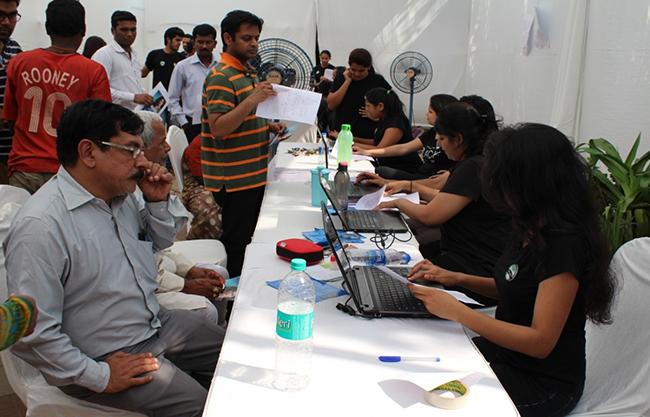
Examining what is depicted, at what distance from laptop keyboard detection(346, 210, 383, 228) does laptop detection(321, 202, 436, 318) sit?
0.51 meters

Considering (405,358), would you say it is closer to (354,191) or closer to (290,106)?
(354,191)

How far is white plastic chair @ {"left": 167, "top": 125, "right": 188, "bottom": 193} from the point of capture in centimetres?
339

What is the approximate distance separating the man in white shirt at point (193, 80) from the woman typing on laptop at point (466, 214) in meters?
3.21

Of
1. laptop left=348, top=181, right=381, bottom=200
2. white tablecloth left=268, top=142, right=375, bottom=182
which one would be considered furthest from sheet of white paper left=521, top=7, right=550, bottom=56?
laptop left=348, top=181, right=381, bottom=200

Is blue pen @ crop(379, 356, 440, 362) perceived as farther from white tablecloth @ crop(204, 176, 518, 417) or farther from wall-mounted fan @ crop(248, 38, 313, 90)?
wall-mounted fan @ crop(248, 38, 313, 90)

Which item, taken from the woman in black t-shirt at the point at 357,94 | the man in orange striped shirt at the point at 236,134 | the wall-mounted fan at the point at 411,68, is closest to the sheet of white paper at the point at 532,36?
the woman in black t-shirt at the point at 357,94

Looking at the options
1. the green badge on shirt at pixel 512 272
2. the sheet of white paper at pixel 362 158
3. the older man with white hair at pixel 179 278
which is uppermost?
the green badge on shirt at pixel 512 272

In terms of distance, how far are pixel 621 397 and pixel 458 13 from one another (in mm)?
8677

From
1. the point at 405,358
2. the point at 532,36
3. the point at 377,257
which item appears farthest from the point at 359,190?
the point at 532,36

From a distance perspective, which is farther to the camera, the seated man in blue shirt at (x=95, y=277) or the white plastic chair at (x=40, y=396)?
the white plastic chair at (x=40, y=396)

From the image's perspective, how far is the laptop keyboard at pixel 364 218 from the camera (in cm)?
239

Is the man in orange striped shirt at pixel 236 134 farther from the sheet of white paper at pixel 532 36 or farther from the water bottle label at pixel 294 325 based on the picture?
the sheet of white paper at pixel 532 36

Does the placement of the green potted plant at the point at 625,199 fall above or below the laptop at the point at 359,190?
above

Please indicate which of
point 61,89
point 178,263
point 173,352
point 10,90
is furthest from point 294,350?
point 10,90
